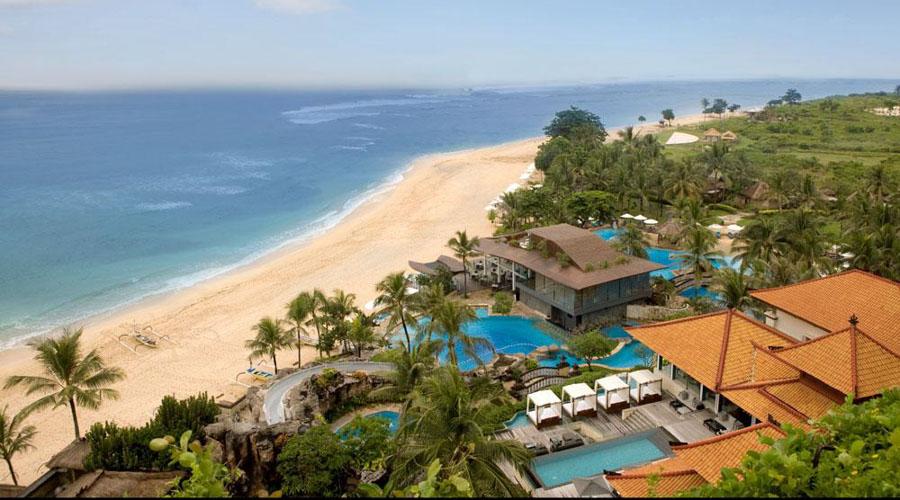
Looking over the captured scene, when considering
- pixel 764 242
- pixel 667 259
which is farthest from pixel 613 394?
pixel 667 259

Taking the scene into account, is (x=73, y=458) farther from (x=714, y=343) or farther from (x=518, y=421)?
(x=714, y=343)

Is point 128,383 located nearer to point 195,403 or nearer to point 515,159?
point 195,403

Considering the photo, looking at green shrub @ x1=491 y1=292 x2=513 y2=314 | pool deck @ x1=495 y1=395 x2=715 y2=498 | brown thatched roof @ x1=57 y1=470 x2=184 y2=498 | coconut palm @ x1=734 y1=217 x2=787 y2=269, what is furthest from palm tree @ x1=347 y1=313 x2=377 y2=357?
coconut palm @ x1=734 y1=217 x2=787 y2=269

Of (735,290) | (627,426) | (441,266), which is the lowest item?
(627,426)

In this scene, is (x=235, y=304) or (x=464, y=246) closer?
(x=464, y=246)

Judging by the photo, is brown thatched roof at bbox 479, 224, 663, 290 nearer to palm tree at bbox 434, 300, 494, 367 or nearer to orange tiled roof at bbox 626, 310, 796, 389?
palm tree at bbox 434, 300, 494, 367

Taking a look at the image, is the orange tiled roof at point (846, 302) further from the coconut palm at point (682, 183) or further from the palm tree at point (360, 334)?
the coconut palm at point (682, 183)

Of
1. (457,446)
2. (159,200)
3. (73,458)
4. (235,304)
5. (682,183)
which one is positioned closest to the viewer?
(457,446)
